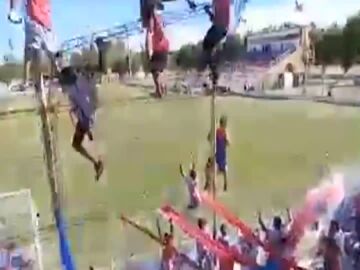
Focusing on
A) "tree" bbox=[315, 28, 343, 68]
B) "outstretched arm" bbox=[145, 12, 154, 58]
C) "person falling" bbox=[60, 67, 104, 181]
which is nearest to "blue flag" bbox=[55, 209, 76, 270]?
"person falling" bbox=[60, 67, 104, 181]

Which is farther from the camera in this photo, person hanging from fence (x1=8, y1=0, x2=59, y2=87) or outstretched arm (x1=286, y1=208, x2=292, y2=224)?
outstretched arm (x1=286, y1=208, x2=292, y2=224)

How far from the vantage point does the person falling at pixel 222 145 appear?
1934 mm

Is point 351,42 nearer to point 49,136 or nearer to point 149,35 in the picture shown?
point 149,35

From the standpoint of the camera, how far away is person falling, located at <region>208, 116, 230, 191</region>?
1.93m

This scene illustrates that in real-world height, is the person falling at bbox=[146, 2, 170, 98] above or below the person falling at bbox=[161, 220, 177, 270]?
above

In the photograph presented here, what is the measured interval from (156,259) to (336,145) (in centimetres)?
43

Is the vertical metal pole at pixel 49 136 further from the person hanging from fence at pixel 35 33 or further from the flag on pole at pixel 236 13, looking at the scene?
the flag on pole at pixel 236 13

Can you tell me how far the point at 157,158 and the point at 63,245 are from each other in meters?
0.25

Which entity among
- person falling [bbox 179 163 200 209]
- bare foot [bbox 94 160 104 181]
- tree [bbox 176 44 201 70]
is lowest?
person falling [bbox 179 163 200 209]

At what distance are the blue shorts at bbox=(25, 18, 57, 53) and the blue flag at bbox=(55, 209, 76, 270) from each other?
0.32 metres

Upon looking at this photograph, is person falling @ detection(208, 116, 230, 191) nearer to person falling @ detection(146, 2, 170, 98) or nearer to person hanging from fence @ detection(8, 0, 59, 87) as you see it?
person falling @ detection(146, 2, 170, 98)

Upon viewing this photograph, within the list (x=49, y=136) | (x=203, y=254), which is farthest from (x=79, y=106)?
(x=203, y=254)

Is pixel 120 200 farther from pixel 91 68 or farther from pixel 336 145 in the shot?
pixel 336 145

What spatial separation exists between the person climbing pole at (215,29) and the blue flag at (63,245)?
40 centimetres
